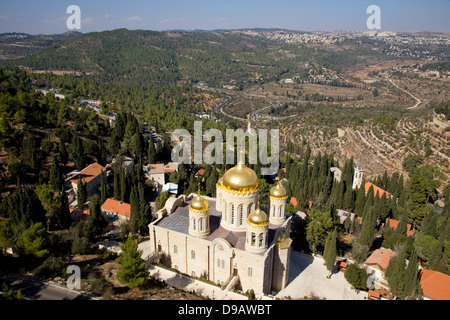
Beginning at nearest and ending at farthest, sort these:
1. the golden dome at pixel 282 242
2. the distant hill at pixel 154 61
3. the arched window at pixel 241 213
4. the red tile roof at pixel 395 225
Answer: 1. the golden dome at pixel 282 242
2. the arched window at pixel 241 213
3. the red tile roof at pixel 395 225
4. the distant hill at pixel 154 61

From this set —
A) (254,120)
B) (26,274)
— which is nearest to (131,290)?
(26,274)

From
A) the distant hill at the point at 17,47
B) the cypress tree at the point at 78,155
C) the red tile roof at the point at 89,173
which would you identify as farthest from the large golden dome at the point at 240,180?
the distant hill at the point at 17,47

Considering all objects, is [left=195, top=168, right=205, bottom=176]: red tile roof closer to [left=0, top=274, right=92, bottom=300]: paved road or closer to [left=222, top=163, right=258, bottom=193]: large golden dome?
[left=222, top=163, right=258, bottom=193]: large golden dome

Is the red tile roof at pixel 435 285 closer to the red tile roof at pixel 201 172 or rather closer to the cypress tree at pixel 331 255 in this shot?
the cypress tree at pixel 331 255

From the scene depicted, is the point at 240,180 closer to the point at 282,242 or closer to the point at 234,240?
the point at 234,240

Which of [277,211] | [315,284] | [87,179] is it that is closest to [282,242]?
[277,211]

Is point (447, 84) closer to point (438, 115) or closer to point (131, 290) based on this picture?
point (438, 115)

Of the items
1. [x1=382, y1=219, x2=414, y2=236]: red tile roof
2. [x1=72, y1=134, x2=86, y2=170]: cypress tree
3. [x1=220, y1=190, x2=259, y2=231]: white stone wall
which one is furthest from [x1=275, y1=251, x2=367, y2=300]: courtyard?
[x1=72, y1=134, x2=86, y2=170]: cypress tree
